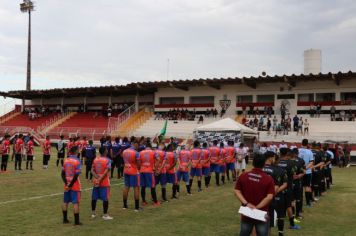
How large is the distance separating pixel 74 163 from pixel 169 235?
8.52 ft

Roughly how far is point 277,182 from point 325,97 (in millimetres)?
31659

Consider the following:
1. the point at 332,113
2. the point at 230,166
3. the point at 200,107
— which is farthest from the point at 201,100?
the point at 230,166

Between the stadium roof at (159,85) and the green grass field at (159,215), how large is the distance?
22.5m

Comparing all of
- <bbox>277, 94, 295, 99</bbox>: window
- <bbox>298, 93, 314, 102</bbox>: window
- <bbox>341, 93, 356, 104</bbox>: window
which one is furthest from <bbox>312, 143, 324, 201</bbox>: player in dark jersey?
<bbox>277, 94, 295, 99</bbox>: window

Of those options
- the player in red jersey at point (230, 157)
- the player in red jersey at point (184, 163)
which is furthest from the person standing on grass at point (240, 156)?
the player in red jersey at point (184, 163)

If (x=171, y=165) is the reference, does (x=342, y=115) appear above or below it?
above

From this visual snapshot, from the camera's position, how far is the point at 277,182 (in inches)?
304

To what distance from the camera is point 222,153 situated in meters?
16.5

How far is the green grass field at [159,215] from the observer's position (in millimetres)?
8758

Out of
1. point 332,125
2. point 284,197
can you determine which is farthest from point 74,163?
point 332,125

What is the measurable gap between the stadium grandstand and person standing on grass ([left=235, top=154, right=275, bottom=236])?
26.1m

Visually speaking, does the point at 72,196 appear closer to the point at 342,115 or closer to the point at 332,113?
the point at 342,115

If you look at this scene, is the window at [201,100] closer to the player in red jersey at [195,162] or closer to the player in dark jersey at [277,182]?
the player in red jersey at [195,162]

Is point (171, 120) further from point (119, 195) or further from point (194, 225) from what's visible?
point (194, 225)
